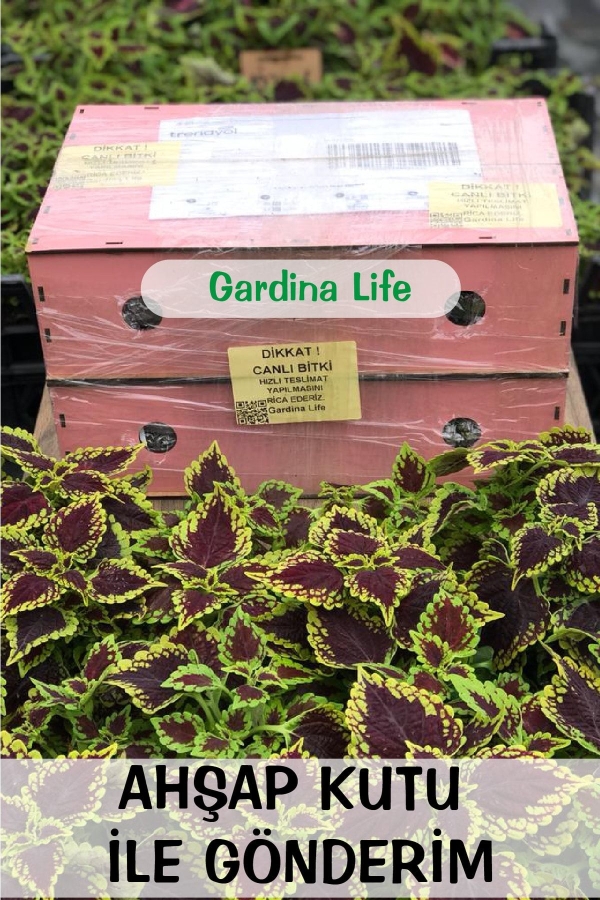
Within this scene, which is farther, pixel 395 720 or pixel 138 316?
pixel 138 316

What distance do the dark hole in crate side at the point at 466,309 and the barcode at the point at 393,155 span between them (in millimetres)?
213

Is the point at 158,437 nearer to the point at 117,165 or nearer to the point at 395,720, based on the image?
the point at 117,165

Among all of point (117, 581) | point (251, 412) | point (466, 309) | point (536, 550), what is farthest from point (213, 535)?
point (466, 309)

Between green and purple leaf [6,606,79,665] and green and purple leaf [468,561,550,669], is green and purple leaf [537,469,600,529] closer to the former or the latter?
green and purple leaf [468,561,550,669]

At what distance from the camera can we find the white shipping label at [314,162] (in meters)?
1.47

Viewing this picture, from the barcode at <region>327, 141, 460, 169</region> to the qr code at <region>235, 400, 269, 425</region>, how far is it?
14.4 inches

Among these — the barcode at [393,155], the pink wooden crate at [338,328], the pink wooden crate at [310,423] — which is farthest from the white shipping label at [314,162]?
the pink wooden crate at [310,423]

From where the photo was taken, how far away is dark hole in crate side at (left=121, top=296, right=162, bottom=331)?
148 cm

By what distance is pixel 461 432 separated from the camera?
5.24 ft

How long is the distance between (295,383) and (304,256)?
0.65 ft

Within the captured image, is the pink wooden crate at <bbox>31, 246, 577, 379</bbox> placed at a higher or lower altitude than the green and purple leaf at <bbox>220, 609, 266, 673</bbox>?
higher

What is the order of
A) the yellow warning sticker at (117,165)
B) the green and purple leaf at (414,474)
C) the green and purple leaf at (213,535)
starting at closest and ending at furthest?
the green and purple leaf at (213,535) → the green and purple leaf at (414,474) → the yellow warning sticker at (117,165)

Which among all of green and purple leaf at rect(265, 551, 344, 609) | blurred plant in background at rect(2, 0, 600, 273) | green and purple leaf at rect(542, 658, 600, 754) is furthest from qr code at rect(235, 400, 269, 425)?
blurred plant in background at rect(2, 0, 600, 273)

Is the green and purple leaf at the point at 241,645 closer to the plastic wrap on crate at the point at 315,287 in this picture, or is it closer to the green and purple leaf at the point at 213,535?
the green and purple leaf at the point at 213,535
